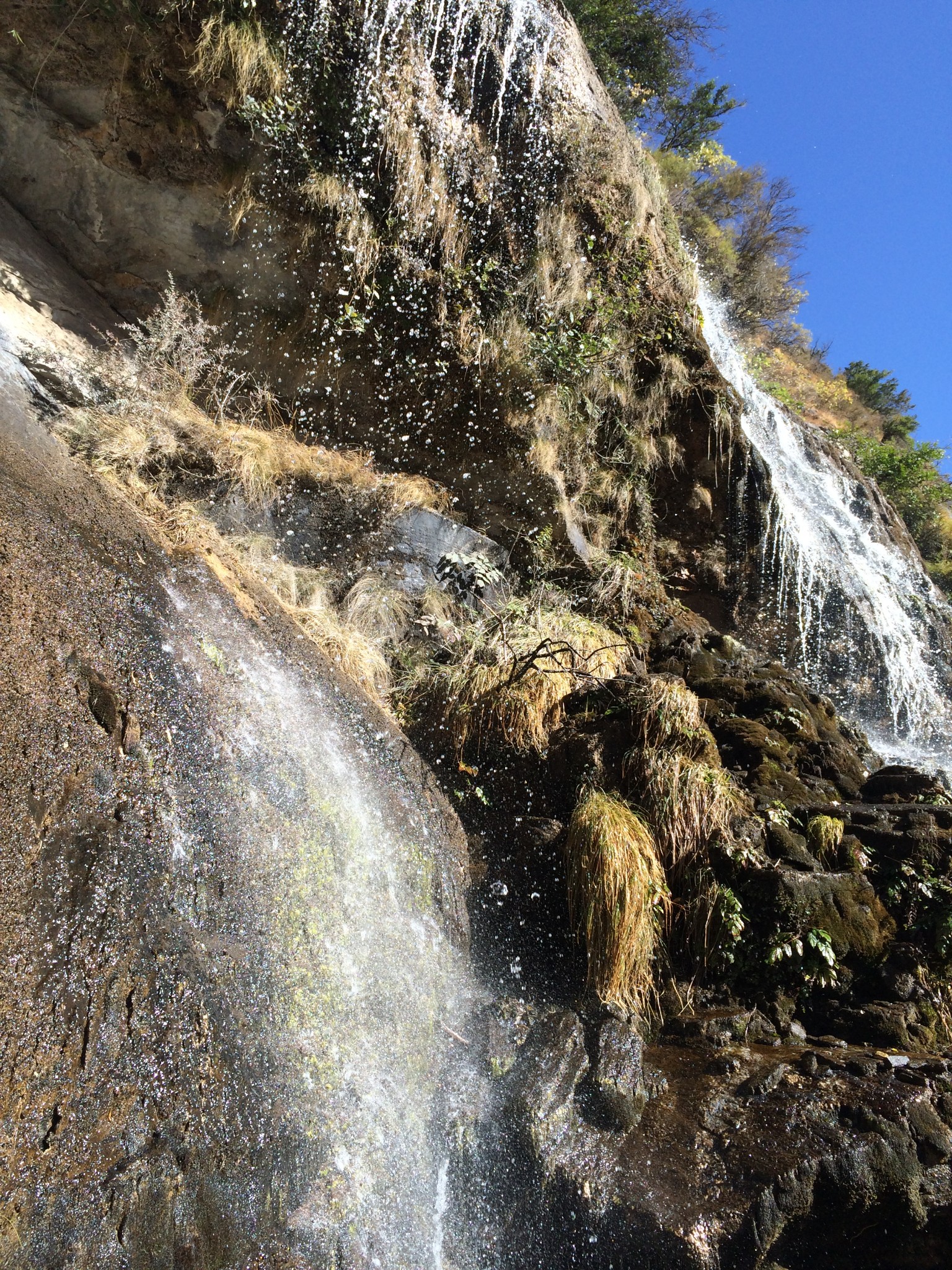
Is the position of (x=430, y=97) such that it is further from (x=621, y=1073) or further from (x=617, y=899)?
(x=621, y=1073)

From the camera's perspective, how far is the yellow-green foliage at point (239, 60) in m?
5.20

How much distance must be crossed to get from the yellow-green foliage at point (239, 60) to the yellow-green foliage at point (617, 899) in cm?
527

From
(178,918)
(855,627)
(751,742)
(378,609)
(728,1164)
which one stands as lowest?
(178,918)

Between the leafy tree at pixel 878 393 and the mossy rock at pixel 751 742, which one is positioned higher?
the leafy tree at pixel 878 393

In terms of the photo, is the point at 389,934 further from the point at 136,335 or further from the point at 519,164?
the point at 519,164

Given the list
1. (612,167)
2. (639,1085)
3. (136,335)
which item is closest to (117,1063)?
(639,1085)

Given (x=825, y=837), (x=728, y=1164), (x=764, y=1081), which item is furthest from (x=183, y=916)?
(x=825, y=837)

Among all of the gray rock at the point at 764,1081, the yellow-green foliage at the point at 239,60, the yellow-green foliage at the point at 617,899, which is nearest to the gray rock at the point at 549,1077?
the yellow-green foliage at the point at 617,899

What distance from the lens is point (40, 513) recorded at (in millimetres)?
3416

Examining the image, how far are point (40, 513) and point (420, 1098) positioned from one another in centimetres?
295

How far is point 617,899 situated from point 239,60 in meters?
5.81

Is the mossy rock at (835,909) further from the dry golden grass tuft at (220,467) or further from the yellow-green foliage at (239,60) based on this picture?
the yellow-green foliage at (239,60)

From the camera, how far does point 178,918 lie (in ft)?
8.94

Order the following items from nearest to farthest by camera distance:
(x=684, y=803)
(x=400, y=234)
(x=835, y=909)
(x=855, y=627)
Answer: (x=835, y=909)
(x=684, y=803)
(x=400, y=234)
(x=855, y=627)
